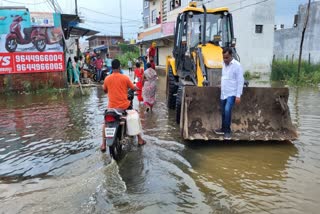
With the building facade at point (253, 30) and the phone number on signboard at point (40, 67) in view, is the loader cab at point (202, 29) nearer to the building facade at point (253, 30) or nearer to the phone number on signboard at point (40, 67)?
the phone number on signboard at point (40, 67)

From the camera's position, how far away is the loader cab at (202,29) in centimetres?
879

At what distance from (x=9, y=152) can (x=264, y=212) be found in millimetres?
5034

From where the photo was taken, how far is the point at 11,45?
15148 mm

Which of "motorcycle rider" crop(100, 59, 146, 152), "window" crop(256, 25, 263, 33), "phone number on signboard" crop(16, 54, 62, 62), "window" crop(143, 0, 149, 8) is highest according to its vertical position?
"window" crop(143, 0, 149, 8)

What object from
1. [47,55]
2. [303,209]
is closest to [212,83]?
[303,209]

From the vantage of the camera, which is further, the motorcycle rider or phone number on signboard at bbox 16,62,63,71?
phone number on signboard at bbox 16,62,63,71

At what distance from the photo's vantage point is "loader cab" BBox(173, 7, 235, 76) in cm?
879

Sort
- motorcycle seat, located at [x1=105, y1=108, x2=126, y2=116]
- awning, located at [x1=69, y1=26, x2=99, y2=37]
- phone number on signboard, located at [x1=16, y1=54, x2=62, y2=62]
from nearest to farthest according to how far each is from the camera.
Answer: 1. motorcycle seat, located at [x1=105, y1=108, x2=126, y2=116]
2. phone number on signboard, located at [x1=16, y1=54, x2=62, y2=62]
3. awning, located at [x1=69, y1=26, x2=99, y2=37]

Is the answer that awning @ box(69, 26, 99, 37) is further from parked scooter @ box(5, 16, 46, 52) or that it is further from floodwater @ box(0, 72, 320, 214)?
floodwater @ box(0, 72, 320, 214)

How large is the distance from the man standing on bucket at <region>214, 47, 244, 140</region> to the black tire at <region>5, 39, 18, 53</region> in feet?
40.1

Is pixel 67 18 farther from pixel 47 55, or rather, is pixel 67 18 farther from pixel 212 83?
pixel 212 83

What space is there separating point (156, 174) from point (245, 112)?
270 centimetres

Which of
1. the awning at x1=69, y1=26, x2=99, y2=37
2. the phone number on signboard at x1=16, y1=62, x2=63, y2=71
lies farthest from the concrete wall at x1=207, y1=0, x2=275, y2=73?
the phone number on signboard at x1=16, y1=62, x2=63, y2=71

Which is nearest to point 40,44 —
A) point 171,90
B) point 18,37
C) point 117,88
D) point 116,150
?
point 18,37
